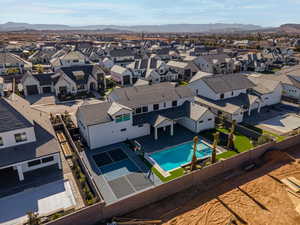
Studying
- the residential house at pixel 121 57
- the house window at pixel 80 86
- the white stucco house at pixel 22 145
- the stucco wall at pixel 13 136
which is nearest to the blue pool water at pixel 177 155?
the white stucco house at pixel 22 145

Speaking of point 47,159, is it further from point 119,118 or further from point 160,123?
point 160,123

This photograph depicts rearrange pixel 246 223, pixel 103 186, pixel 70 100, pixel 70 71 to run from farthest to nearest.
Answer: pixel 70 71 < pixel 70 100 < pixel 103 186 < pixel 246 223

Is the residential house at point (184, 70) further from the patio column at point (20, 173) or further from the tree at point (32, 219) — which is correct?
the tree at point (32, 219)

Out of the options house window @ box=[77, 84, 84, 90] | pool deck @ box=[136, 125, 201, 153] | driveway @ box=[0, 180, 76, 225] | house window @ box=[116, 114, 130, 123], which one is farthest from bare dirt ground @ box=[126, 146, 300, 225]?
house window @ box=[77, 84, 84, 90]

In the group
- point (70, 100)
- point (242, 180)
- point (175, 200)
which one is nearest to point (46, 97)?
point (70, 100)

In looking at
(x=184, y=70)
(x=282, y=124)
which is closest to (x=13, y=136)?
(x=282, y=124)

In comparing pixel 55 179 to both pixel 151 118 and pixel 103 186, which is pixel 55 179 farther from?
pixel 151 118

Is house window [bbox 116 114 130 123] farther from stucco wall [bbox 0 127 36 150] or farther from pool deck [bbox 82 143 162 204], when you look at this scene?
stucco wall [bbox 0 127 36 150]
